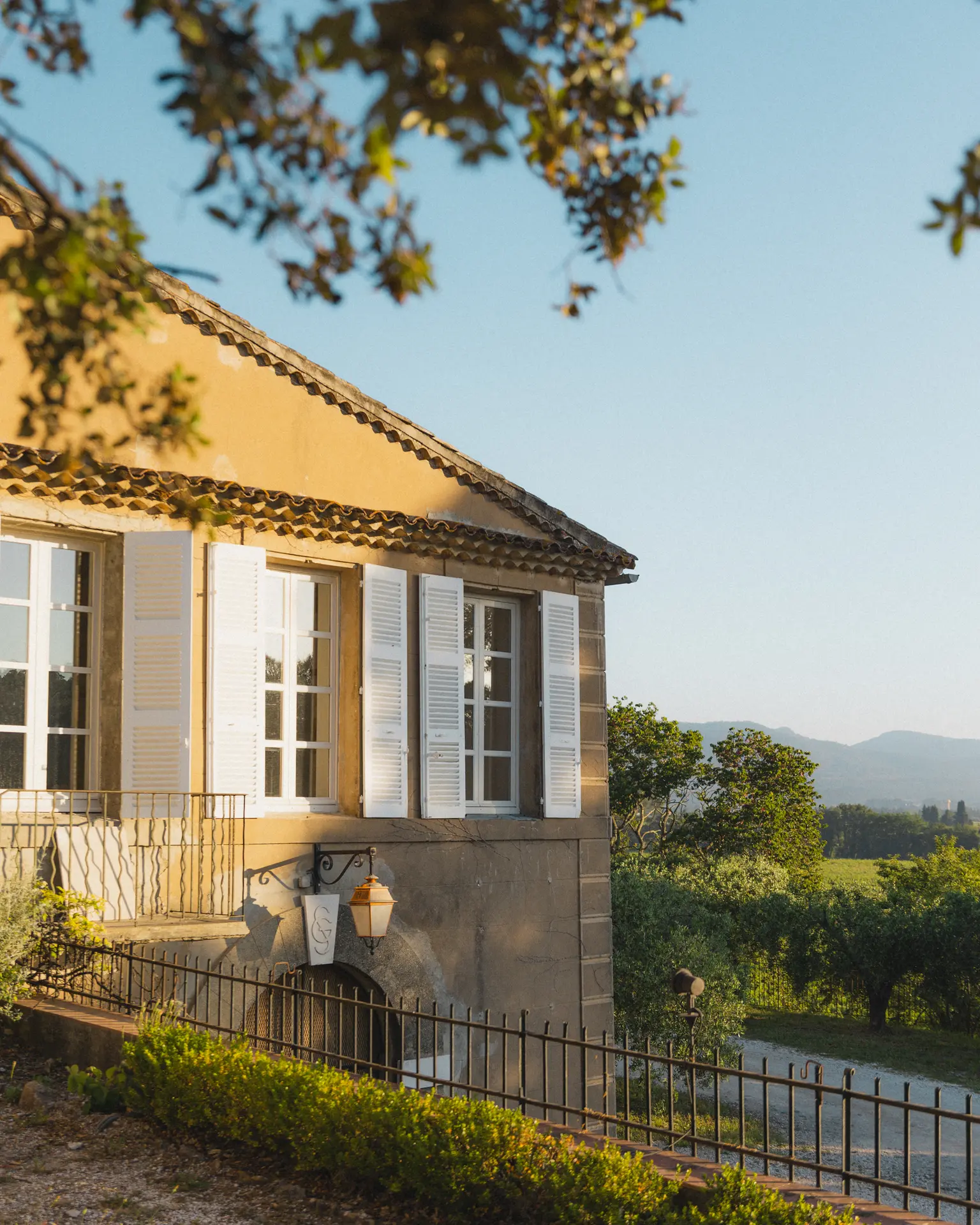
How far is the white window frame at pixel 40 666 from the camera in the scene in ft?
28.6

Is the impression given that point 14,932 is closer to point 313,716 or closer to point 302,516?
point 313,716

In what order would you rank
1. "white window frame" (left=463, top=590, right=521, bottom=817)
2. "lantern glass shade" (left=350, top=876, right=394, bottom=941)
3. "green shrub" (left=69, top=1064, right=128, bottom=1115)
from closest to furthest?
"green shrub" (left=69, top=1064, right=128, bottom=1115) → "lantern glass shade" (left=350, top=876, right=394, bottom=941) → "white window frame" (left=463, top=590, right=521, bottom=817)

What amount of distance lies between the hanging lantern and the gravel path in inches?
126

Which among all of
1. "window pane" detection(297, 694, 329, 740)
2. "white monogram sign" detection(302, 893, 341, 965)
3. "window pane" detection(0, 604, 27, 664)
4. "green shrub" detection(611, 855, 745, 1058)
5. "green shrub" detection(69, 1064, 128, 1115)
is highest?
"window pane" detection(0, 604, 27, 664)

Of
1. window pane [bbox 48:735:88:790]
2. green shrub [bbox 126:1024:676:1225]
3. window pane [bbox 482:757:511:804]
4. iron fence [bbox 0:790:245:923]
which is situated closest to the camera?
green shrub [bbox 126:1024:676:1225]

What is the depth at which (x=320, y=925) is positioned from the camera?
982 centimetres

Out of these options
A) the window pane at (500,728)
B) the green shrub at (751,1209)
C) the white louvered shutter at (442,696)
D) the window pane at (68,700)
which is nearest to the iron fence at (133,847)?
the window pane at (68,700)

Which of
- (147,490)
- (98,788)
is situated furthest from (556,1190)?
(147,490)

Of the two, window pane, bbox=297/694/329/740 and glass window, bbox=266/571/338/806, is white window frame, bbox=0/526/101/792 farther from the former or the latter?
window pane, bbox=297/694/329/740

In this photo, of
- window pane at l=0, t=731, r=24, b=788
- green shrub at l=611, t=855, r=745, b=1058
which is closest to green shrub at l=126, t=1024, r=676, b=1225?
window pane at l=0, t=731, r=24, b=788

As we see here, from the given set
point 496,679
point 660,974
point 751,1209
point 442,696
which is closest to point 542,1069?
point 442,696

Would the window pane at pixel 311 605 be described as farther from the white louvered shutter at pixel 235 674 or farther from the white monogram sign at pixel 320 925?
the white monogram sign at pixel 320 925

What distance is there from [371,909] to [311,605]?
8.20ft

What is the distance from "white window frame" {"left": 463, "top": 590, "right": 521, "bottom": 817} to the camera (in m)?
11.3
